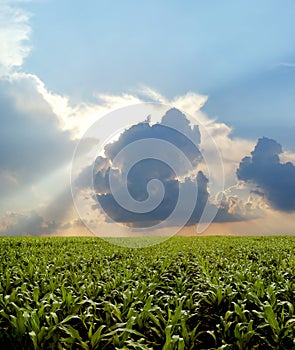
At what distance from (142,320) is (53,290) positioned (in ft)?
8.30

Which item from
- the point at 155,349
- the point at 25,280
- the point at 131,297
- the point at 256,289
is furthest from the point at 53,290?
the point at 256,289

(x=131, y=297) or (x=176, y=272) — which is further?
(x=176, y=272)

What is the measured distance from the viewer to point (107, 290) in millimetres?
7668

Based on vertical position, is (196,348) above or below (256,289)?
below

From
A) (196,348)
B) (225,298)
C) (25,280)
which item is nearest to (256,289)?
(225,298)

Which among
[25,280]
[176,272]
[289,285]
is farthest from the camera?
[176,272]

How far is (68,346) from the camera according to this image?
16.5 ft

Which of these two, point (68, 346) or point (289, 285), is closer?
point (68, 346)

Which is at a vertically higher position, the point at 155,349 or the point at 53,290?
the point at 53,290

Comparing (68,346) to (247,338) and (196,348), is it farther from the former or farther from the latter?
(247,338)

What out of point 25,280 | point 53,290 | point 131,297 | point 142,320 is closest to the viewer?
point 142,320

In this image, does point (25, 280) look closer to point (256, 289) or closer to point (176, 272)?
point (176, 272)

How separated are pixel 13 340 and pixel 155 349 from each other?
1.82 metres

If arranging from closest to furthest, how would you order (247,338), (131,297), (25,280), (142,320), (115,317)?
(247,338)
(142,320)
(115,317)
(131,297)
(25,280)
